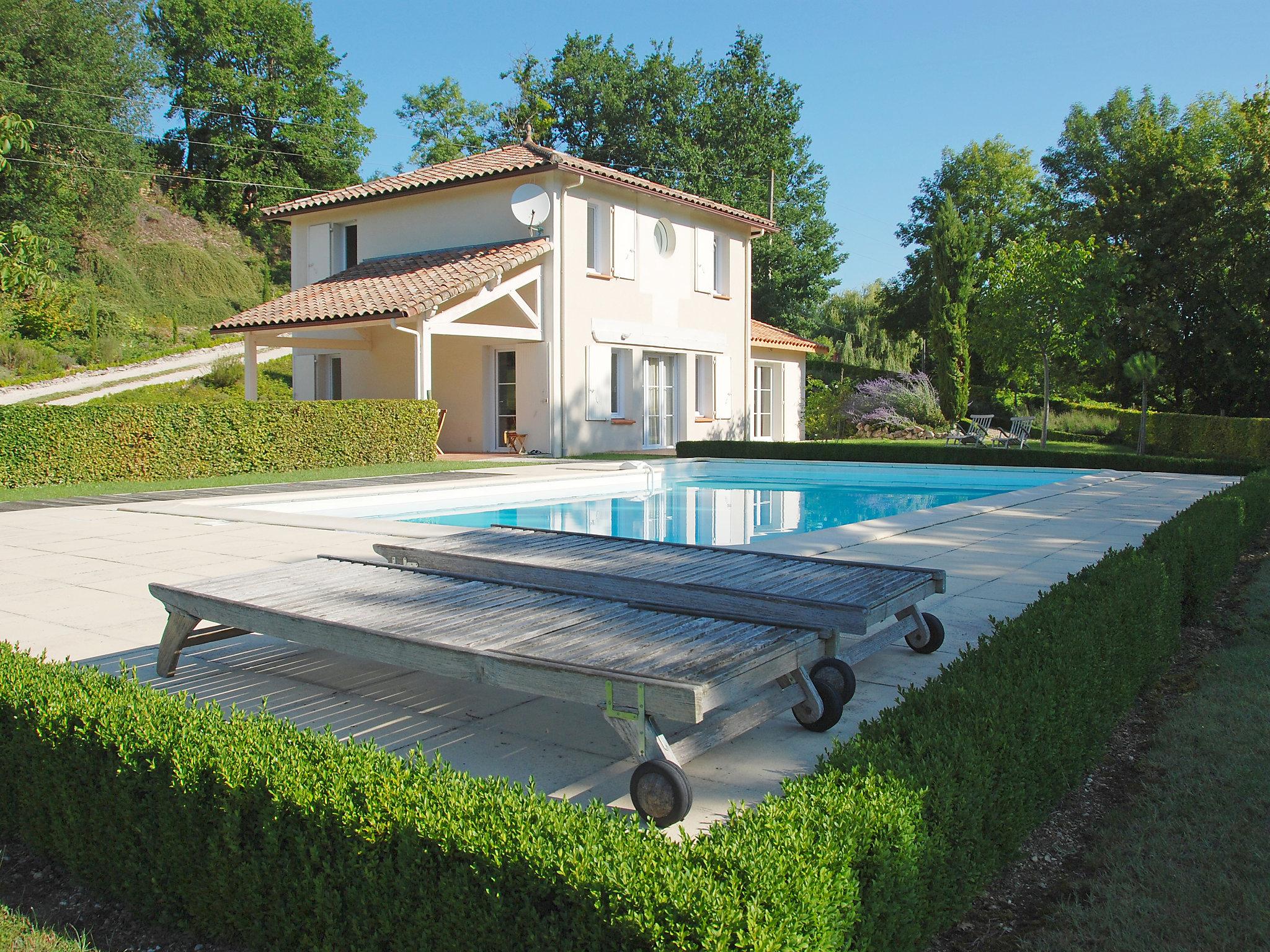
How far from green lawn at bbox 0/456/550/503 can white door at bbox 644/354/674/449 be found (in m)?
5.77

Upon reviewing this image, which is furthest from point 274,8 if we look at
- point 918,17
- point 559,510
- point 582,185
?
point 559,510

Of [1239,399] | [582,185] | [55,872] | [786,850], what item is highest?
[582,185]

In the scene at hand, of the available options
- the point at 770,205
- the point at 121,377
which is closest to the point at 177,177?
the point at 121,377

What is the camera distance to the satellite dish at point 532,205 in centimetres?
1934

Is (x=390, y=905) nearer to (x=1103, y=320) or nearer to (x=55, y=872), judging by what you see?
(x=55, y=872)

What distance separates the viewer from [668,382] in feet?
77.9

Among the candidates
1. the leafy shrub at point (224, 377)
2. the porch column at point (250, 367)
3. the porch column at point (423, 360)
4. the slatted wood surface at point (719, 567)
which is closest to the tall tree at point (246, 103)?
the leafy shrub at point (224, 377)

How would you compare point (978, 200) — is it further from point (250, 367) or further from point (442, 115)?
point (250, 367)

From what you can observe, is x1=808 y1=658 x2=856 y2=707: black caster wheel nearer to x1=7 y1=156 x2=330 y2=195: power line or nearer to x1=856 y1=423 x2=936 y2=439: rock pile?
x1=856 y1=423 x2=936 y2=439: rock pile

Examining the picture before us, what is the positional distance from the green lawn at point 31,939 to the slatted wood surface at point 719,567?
258 centimetres

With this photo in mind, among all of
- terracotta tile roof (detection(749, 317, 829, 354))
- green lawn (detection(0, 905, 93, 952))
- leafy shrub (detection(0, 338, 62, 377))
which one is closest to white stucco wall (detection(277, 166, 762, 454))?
terracotta tile roof (detection(749, 317, 829, 354))

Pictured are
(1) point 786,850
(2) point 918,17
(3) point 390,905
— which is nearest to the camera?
(1) point 786,850

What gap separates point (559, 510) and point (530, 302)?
7.59 m

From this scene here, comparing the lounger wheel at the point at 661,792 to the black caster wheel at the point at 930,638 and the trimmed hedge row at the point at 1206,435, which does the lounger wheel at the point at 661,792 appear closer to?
the black caster wheel at the point at 930,638
